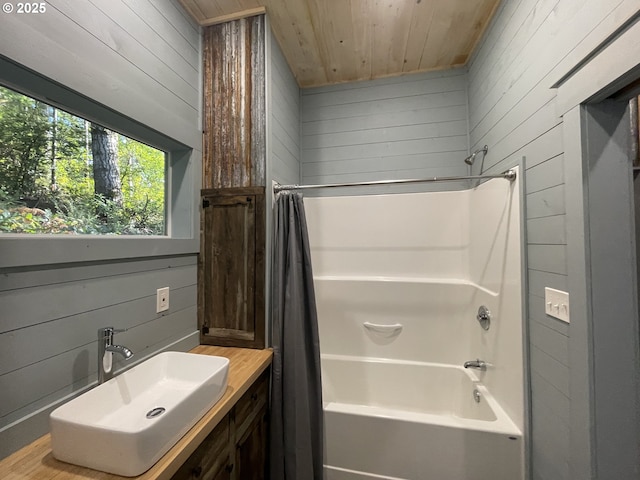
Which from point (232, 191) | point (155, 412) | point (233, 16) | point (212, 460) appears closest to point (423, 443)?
point (212, 460)

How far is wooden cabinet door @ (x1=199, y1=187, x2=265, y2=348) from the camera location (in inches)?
64.4

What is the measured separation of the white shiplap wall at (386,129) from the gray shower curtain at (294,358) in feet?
3.23

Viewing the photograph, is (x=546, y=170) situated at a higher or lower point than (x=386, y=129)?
lower

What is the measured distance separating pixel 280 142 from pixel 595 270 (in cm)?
183

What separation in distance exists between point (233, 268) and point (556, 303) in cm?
162

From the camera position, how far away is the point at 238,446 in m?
1.23

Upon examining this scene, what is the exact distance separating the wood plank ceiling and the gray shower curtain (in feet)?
3.77

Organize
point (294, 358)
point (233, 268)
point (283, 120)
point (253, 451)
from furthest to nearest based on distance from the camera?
point (283, 120) → point (233, 268) → point (294, 358) → point (253, 451)

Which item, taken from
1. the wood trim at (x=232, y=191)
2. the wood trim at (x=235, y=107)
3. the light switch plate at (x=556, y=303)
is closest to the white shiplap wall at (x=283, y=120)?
the wood trim at (x=235, y=107)

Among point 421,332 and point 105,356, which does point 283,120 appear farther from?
point 421,332

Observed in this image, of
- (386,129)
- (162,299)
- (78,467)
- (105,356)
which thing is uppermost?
(386,129)

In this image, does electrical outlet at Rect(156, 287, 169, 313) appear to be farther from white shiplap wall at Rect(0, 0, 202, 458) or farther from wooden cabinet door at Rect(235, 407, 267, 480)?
wooden cabinet door at Rect(235, 407, 267, 480)

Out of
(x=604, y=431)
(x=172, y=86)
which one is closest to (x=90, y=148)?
(x=172, y=86)

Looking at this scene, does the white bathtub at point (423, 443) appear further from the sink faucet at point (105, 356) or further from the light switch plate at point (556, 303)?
the sink faucet at point (105, 356)
